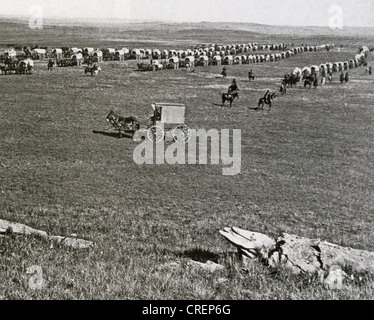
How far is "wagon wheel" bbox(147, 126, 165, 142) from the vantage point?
20359 millimetres

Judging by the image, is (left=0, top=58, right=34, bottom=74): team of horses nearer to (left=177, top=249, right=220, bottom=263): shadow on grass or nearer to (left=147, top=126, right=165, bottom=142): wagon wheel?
(left=147, top=126, right=165, bottom=142): wagon wheel

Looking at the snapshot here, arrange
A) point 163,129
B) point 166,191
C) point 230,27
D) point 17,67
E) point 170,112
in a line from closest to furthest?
point 166,191
point 163,129
point 170,112
point 17,67
point 230,27

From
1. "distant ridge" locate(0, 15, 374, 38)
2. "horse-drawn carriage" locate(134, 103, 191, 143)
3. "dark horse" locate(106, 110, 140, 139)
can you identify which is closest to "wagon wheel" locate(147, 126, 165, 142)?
"horse-drawn carriage" locate(134, 103, 191, 143)

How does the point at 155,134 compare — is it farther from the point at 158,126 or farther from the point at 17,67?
the point at 17,67

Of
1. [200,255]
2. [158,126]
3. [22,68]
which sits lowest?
[200,255]

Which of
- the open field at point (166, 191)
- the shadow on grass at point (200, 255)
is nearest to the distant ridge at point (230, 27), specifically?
the open field at point (166, 191)

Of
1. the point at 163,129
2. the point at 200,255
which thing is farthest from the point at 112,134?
the point at 200,255

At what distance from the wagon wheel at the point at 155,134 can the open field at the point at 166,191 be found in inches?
39.5

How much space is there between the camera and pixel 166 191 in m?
15.2

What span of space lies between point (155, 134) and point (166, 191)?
569 centimetres

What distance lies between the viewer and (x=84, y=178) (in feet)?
51.8

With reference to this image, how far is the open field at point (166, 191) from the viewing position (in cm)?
612

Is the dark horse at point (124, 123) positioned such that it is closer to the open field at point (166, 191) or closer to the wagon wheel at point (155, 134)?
the open field at point (166, 191)

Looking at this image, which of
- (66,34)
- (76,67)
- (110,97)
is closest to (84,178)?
(110,97)
